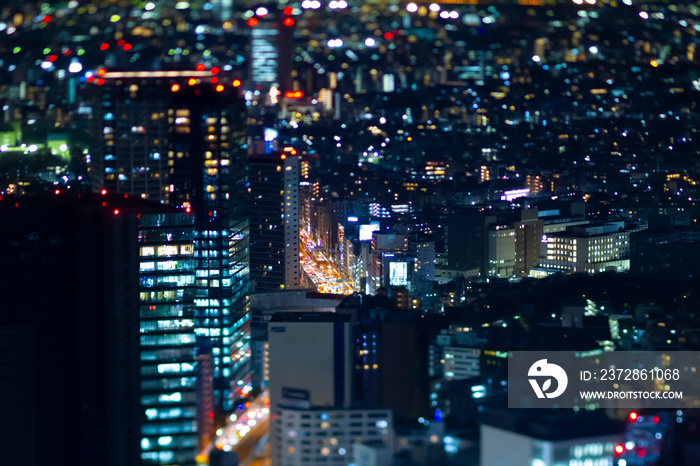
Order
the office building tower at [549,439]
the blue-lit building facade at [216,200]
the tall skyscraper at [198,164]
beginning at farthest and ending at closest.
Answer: the tall skyscraper at [198,164] → the blue-lit building facade at [216,200] → the office building tower at [549,439]

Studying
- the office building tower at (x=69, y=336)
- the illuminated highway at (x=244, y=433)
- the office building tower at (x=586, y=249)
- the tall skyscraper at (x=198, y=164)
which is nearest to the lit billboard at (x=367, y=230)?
the office building tower at (x=586, y=249)

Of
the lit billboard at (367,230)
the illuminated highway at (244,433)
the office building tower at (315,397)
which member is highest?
the lit billboard at (367,230)

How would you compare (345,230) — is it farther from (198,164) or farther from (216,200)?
(216,200)

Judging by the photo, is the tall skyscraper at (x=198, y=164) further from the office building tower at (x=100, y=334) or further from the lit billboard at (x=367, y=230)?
the lit billboard at (x=367, y=230)

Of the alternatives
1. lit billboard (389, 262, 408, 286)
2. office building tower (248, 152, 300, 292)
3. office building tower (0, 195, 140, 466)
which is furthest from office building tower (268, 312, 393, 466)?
lit billboard (389, 262, 408, 286)

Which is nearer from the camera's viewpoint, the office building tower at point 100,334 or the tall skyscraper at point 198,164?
the office building tower at point 100,334

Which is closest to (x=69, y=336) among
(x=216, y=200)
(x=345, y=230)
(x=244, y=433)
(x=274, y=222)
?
(x=244, y=433)
